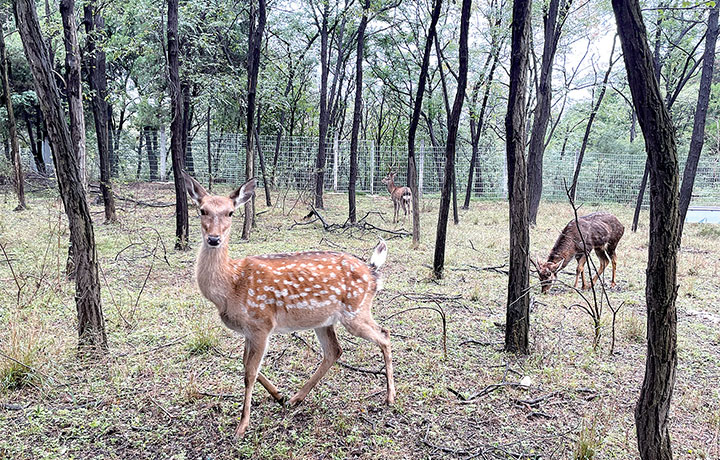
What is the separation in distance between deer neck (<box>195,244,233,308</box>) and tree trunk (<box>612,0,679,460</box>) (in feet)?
8.31

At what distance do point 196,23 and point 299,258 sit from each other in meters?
10.5

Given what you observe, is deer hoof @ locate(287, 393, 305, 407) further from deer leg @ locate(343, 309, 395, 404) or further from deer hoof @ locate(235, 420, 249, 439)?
deer leg @ locate(343, 309, 395, 404)

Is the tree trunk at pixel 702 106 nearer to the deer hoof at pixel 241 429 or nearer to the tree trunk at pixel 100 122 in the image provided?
the deer hoof at pixel 241 429

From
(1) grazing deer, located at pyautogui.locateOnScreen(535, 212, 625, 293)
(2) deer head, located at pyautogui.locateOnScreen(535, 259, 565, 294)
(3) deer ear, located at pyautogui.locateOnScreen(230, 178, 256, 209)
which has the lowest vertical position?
(2) deer head, located at pyautogui.locateOnScreen(535, 259, 565, 294)

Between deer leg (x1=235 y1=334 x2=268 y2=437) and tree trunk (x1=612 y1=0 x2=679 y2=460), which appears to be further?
deer leg (x1=235 y1=334 x2=268 y2=437)

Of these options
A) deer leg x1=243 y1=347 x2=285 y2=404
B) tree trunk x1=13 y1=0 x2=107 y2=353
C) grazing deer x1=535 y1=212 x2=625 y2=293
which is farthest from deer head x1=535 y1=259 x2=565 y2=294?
tree trunk x1=13 y1=0 x2=107 y2=353

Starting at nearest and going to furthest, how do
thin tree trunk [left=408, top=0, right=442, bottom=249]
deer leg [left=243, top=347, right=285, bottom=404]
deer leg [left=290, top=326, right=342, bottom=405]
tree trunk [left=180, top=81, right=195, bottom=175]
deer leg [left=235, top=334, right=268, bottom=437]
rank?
deer leg [left=235, top=334, right=268, bottom=437] → deer leg [left=243, top=347, right=285, bottom=404] → deer leg [left=290, top=326, right=342, bottom=405] → thin tree trunk [left=408, top=0, right=442, bottom=249] → tree trunk [left=180, top=81, right=195, bottom=175]

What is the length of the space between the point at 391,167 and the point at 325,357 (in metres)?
18.8

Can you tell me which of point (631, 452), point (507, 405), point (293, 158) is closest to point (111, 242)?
point (507, 405)

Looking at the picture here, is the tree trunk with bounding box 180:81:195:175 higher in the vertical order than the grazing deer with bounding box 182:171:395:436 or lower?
higher

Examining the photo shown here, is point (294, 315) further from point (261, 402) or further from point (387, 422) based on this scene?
point (387, 422)

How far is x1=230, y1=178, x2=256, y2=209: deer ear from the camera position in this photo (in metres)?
3.51

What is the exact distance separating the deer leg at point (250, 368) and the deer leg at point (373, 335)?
0.68 meters

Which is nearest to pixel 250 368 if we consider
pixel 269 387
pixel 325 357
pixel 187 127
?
pixel 269 387
